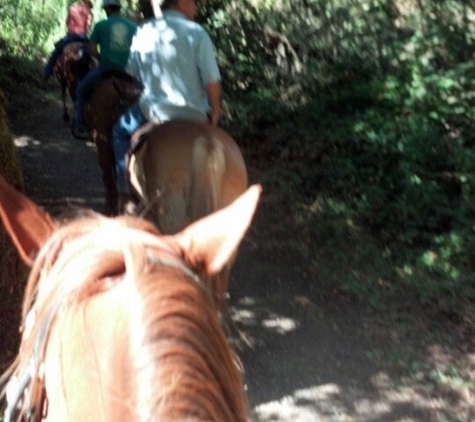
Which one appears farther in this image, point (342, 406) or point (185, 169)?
point (342, 406)

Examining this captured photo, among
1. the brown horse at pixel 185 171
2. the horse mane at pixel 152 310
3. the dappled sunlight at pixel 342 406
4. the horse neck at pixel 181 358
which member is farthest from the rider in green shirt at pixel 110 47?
the horse neck at pixel 181 358

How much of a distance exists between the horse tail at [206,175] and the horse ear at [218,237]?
2640 millimetres

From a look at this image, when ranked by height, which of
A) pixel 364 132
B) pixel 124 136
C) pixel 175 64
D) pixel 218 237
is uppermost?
pixel 218 237

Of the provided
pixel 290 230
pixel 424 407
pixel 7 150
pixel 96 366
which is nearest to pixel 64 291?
pixel 96 366

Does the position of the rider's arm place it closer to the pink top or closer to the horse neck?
the horse neck

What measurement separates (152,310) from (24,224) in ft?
1.84

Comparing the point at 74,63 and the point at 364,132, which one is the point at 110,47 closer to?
the point at 364,132

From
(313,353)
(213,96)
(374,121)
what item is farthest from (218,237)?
(374,121)

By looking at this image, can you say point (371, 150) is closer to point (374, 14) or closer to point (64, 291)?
point (374, 14)

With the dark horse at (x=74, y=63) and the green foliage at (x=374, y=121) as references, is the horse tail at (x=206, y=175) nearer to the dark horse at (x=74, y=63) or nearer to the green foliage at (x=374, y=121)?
the green foliage at (x=374, y=121)

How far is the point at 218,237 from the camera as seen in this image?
1979 mm

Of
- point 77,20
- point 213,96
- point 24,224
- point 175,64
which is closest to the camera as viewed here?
point 24,224

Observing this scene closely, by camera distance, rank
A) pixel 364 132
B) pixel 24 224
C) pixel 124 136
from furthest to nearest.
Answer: pixel 364 132
pixel 124 136
pixel 24 224

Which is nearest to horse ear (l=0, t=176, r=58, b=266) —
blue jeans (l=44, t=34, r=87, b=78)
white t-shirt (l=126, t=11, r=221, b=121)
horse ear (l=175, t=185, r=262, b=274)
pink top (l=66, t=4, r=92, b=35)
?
horse ear (l=175, t=185, r=262, b=274)
